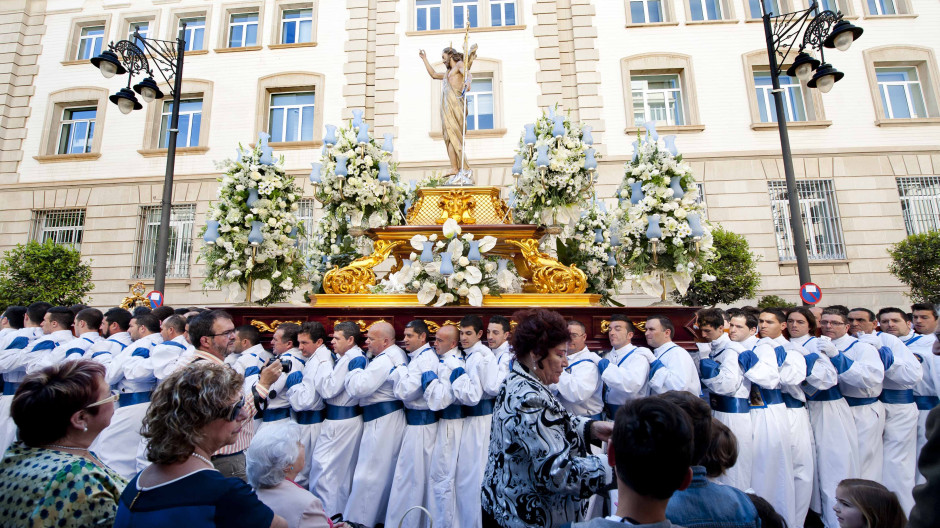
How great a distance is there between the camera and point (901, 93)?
15797 mm

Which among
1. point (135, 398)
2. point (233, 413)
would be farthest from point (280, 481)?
point (135, 398)

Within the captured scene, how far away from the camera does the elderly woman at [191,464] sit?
197 cm

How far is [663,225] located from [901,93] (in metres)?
14.6

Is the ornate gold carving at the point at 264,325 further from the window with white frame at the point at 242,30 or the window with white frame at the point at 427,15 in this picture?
the window with white frame at the point at 242,30

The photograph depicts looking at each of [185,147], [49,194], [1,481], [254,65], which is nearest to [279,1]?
[254,65]

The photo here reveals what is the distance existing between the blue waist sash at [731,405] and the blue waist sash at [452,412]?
2478 mm

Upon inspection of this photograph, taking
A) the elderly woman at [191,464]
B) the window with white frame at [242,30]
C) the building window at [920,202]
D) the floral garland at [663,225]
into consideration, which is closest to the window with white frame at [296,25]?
the window with white frame at [242,30]

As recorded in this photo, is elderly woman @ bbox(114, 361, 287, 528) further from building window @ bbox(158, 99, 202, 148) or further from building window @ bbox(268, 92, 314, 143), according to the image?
building window @ bbox(158, 99, 202, 148)

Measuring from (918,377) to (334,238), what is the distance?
6759 mm

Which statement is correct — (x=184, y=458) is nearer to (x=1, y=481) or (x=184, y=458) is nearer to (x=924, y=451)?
(x=1, y=481)

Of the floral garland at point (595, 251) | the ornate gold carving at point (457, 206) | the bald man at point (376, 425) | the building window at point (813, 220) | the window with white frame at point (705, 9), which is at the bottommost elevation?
the bald man at point (376, 425)

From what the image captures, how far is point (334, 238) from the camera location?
7.58 meters

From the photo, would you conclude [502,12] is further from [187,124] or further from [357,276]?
[357,276]

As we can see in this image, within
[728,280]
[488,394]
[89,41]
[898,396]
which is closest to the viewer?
[488,394]
